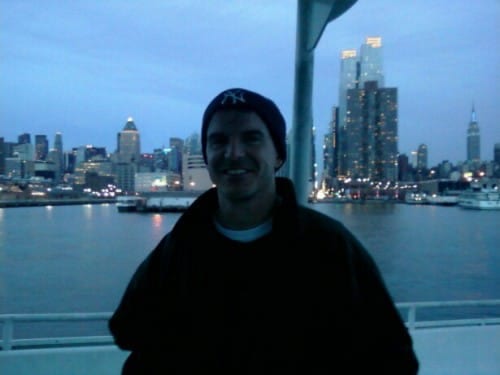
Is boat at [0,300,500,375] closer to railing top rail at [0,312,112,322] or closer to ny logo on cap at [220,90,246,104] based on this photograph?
railing top rail at [0,312,112,322]

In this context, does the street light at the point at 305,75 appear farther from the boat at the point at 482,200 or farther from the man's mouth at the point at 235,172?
the boat at the point at 482,200

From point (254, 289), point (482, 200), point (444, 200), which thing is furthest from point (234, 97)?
point (444, 200)

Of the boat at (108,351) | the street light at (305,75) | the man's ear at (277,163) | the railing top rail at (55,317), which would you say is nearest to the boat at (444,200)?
the boat at (108,351)

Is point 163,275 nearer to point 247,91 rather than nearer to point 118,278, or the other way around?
→ point 247,91

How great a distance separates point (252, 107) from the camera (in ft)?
3.30

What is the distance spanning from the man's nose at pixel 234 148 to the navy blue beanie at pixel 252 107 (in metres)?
0.07

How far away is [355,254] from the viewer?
0.98 meters

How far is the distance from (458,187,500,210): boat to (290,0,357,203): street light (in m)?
71.4

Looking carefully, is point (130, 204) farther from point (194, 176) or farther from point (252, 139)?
point (252, 139)

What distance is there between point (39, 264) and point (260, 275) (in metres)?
22.5

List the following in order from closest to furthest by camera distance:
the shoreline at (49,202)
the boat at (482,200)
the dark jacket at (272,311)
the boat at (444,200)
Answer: the dark jacket at (272,311) → the boat at (482,200) → the shoreline at (49,202) → the boat at (444,200)

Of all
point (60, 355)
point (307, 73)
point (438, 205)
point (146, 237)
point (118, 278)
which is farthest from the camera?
point (438, 205)

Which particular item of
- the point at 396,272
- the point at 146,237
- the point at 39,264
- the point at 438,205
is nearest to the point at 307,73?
the point at 396,272

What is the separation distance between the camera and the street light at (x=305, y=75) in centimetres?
Answer: 295
